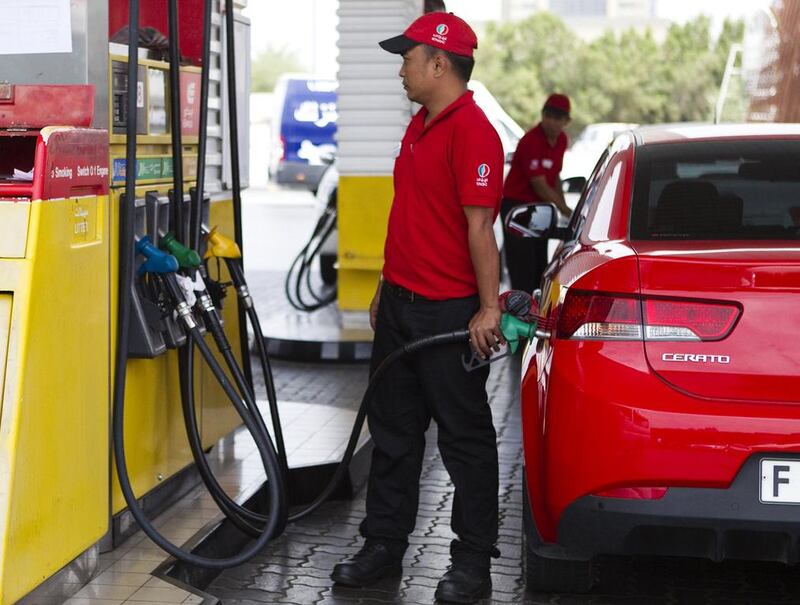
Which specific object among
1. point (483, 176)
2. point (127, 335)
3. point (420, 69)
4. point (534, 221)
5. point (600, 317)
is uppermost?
point (420, 69)

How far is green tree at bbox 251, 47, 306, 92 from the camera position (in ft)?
394

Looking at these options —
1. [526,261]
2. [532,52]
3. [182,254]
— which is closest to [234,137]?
[182,254]

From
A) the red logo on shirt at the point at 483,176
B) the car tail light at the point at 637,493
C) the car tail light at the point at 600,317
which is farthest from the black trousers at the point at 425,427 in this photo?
the car tail light at the point at 637,493

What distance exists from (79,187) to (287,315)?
7.15 meters

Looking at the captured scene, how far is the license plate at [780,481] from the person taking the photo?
3.59 m

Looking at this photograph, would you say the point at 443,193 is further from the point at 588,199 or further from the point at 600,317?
the point at 588,199

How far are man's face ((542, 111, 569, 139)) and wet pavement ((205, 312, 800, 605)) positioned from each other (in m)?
4.78

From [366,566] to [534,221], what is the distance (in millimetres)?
1536

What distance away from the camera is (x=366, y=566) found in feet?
14.8

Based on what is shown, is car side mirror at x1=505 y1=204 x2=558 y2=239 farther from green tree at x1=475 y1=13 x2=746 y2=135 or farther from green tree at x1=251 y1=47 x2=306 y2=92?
green tree at x1=251 y1=47 x2=306 y2=92

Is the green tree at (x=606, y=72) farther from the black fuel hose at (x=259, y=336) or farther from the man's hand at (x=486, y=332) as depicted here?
the man's hand at (x=486, y=332)

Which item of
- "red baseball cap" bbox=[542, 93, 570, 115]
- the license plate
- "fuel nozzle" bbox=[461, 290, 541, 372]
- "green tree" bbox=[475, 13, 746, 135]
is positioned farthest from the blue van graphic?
"green tree" bbox=[475, 13, 746, 135]

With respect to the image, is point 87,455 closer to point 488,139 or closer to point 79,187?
point 79,187

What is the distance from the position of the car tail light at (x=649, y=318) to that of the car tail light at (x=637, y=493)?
1.36 ft
